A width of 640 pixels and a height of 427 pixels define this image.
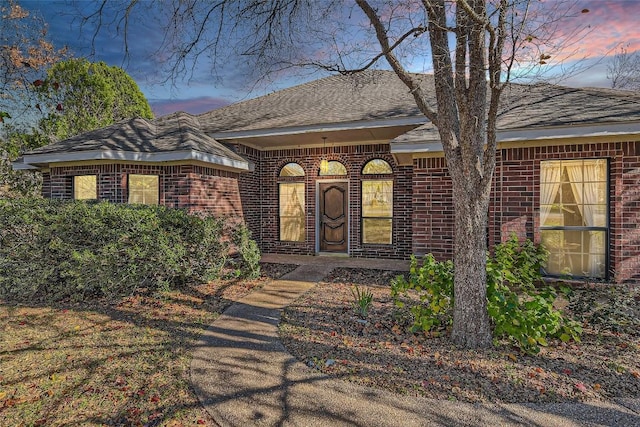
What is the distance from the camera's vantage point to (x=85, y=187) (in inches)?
329

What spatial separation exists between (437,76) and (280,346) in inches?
137

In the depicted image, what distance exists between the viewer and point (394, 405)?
2740 millimetres

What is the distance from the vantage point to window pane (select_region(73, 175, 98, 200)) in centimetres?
827

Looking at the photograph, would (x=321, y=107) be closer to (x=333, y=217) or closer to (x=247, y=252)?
(x=333, y=217)

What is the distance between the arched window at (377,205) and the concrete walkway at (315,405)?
6198mm

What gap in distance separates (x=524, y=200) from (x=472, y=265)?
11.8ft

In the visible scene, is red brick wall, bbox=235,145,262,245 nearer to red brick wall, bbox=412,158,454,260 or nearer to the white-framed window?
red brick wall, bbox=412,158,454,260

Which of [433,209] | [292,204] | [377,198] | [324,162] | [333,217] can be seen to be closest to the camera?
[433,209]

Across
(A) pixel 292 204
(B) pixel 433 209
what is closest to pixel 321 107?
(A) pixel 292 204

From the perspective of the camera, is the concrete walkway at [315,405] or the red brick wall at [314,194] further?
the red brick wall at [314,194]

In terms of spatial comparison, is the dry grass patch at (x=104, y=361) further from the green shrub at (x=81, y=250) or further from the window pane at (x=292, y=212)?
the window pane at (x=292, y=212)

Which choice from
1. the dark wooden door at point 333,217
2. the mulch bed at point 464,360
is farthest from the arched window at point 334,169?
the mulch bed at point 464,360

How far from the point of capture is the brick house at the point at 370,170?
20.0ft

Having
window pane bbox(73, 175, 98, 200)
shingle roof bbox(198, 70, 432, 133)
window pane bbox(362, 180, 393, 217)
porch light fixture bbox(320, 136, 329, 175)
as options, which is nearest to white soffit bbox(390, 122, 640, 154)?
shingle roof bbox(198, 70, 432, 133)
